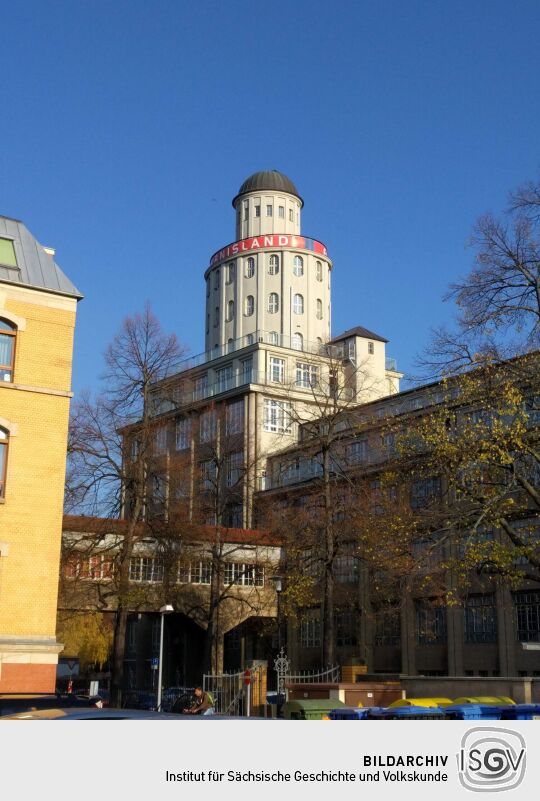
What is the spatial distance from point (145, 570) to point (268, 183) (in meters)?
49.8

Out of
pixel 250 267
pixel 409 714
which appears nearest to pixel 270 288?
pixel 250 267

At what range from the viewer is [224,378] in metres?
75.6

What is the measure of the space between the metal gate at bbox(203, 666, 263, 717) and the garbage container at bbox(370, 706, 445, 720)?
42.5ft

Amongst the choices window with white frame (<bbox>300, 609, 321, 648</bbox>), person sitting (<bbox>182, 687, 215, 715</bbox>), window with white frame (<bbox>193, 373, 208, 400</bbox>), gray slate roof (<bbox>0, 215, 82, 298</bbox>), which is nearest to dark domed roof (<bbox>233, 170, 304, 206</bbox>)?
window with white frame (<bbox>193, 373, 208, 400</bbox>)

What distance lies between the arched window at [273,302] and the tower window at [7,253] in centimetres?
5369

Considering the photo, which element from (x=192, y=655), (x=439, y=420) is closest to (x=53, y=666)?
(x=439, y=420)

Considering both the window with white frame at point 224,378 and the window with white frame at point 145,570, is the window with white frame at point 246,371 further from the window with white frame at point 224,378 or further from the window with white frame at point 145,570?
the window with white frame at point 145,570

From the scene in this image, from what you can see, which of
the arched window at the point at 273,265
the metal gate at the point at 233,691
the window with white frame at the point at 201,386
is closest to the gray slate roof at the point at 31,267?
the metal gate at the point at 233,691

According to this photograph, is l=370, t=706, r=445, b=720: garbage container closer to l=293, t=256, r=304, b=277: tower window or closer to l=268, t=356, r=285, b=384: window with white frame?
l=268, t=356, r=285, b=384: window with white frame

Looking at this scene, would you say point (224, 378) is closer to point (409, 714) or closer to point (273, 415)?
point (273, 415)

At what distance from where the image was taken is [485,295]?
79.2 ft

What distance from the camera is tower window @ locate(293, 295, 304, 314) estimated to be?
8193 cm

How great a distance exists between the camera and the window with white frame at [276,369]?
7250 cm
